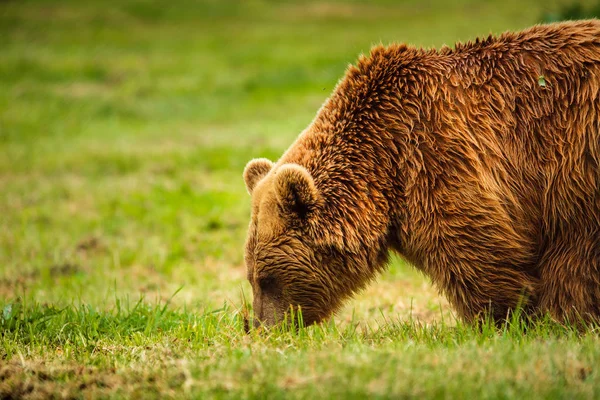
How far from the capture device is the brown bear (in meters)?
4.57

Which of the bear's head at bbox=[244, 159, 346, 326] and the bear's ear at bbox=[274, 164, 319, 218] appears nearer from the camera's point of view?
the bear's ear at bbox=[274, 164, 319, 218]

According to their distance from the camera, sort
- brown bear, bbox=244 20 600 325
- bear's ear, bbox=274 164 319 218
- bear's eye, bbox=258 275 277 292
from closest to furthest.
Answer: brown bear, bbox=244 20 600 325, bear's ear, bbox=274 164 319 218, bear's eye, bbox=258 275 277 292

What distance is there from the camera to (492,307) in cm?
464

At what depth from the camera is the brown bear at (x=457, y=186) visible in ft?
15.0

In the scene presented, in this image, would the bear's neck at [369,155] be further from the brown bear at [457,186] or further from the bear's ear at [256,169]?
the bear's ear at [256,169]

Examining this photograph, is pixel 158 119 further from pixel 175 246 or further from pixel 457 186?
pixel 457 186

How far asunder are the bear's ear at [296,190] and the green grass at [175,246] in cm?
88

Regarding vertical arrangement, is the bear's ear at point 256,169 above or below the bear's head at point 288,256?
above

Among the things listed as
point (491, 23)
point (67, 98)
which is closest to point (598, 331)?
point (67, 98)

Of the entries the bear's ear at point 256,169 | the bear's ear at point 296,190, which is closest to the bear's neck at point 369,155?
the bear's ear at point 296,190

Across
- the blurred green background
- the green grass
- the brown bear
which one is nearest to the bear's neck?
the brown bear

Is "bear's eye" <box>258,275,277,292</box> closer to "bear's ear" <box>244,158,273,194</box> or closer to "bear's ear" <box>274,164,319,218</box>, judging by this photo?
"bear's ear" <box>274,164,319,218</box>

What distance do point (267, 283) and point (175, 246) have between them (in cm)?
394

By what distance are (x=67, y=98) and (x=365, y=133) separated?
16617 millimetres
